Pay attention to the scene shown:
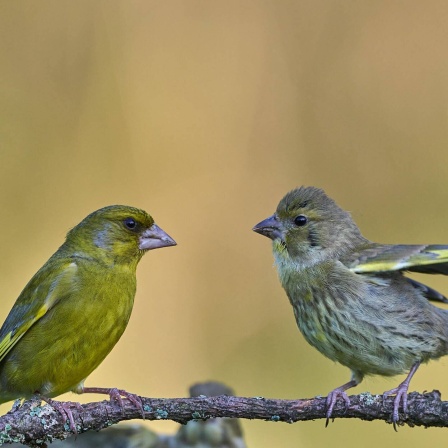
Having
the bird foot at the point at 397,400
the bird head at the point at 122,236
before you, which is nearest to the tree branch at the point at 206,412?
the bird foot at the point at 397,400

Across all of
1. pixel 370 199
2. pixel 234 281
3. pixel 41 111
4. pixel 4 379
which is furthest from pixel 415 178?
pixel 4 379

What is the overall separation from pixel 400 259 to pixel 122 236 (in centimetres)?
131

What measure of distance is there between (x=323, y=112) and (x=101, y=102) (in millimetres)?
1545

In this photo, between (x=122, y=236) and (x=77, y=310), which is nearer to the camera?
(x=77, y=310)

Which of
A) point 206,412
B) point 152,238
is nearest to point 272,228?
point 152,238

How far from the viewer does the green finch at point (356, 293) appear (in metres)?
4.11

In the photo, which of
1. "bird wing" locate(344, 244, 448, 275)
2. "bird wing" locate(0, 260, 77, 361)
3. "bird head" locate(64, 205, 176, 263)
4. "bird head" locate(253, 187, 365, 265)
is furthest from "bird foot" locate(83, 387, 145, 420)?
"bird wing" locate(344, 244, 448, 275)

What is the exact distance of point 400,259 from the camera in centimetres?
401

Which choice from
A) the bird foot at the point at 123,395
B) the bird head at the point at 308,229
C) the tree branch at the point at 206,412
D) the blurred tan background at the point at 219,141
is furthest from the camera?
the blurred tan background at the point at 219,141

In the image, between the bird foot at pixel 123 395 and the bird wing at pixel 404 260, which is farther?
the bird wing at pixel 404 260

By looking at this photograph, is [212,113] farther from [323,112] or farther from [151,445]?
[151,445]

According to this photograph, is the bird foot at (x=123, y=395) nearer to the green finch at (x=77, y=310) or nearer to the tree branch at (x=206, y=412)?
the tree branch at (x=206, y=412)

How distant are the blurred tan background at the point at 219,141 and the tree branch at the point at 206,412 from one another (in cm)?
285

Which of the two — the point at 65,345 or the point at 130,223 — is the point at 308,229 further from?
the point at 65,345
